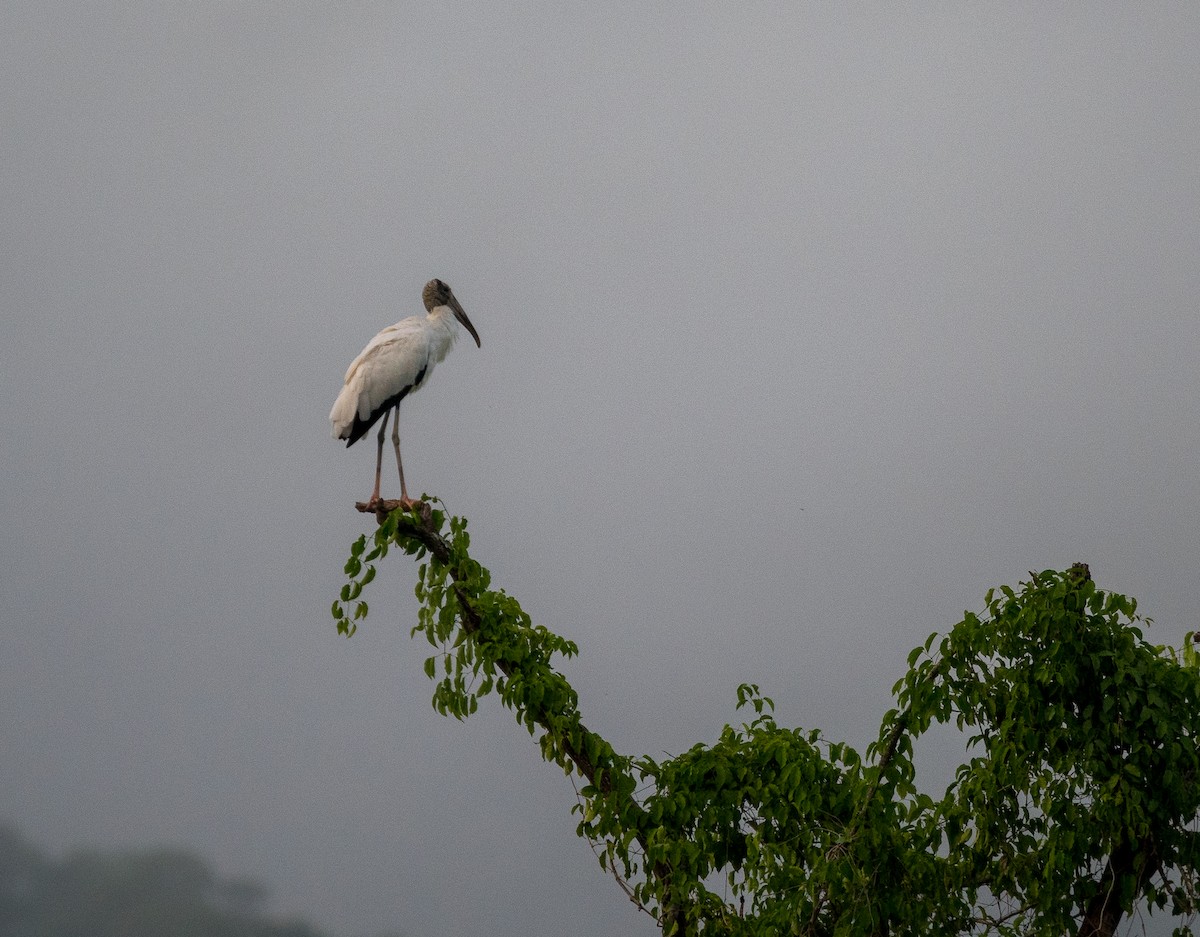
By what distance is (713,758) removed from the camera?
7.48 meters

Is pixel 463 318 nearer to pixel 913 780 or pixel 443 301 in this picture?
pixel 443 301

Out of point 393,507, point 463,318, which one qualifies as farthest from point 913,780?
point 463,318

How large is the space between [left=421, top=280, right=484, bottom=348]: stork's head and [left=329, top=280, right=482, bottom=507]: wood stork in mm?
613

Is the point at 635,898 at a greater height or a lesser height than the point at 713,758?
lesser

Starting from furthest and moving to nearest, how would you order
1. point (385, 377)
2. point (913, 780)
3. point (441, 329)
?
point (441, 329) < point (385, 377) < point (913, 780)

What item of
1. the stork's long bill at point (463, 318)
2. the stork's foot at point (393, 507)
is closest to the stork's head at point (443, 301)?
the stork's long bill at point (463, 318)

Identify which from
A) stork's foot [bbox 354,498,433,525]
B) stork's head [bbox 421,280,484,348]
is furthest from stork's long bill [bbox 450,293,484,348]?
stork's foot [bbox 354,498,433,525]

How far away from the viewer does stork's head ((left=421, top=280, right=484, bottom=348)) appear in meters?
11.2

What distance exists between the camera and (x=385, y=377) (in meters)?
9.87

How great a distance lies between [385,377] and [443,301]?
1557 mm

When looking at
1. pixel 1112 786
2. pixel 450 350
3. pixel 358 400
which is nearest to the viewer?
pixel 1112 786

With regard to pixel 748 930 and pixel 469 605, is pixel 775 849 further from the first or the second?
pixel 469 605

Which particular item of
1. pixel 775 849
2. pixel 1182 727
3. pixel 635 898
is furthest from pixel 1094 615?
pixel 635 898

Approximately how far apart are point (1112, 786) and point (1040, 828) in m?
0.62
